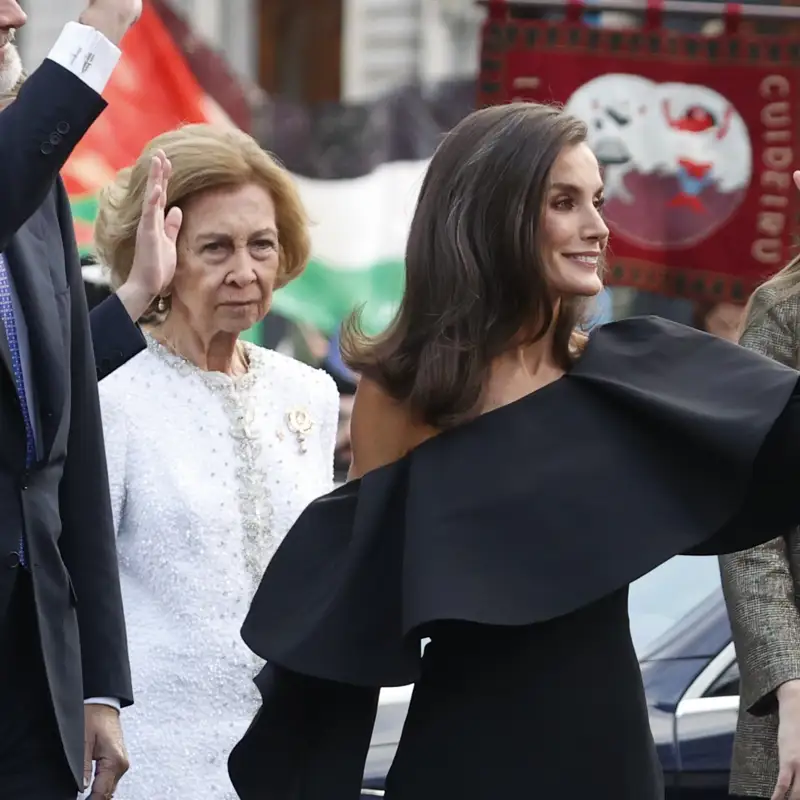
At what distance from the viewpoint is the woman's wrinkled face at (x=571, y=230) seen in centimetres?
315

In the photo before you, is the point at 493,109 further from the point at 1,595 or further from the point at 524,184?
the point at 1,595

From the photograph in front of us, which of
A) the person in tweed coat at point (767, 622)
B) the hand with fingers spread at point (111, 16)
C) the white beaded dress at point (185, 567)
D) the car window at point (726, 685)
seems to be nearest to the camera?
the hand with fingers spread at point (111, 16)

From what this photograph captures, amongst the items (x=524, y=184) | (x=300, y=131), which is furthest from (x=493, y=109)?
(x=300, y=131)

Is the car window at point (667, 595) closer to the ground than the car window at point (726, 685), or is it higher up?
higher up

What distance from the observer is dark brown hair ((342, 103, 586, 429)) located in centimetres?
314

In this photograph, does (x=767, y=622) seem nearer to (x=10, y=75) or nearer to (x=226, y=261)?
(x=226, y=261)

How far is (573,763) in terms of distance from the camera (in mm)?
3023

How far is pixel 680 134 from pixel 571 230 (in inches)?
171

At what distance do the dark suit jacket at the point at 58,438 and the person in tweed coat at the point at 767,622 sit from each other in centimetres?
115

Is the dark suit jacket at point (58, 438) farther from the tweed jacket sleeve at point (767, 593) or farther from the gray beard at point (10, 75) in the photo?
the tweed jacket sleeve at point (767, 593)

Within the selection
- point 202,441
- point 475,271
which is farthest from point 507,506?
point 202,441

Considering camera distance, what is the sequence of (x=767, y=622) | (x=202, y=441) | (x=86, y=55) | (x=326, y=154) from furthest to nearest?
(x=326, y=154) < (x=202, y=441) < (x=767, y=622) < (x=86, y=55)

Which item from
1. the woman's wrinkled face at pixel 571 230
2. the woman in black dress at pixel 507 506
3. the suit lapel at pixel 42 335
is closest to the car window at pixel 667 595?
the woman in black dress at pixel 507 506

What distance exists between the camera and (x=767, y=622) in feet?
11.8
